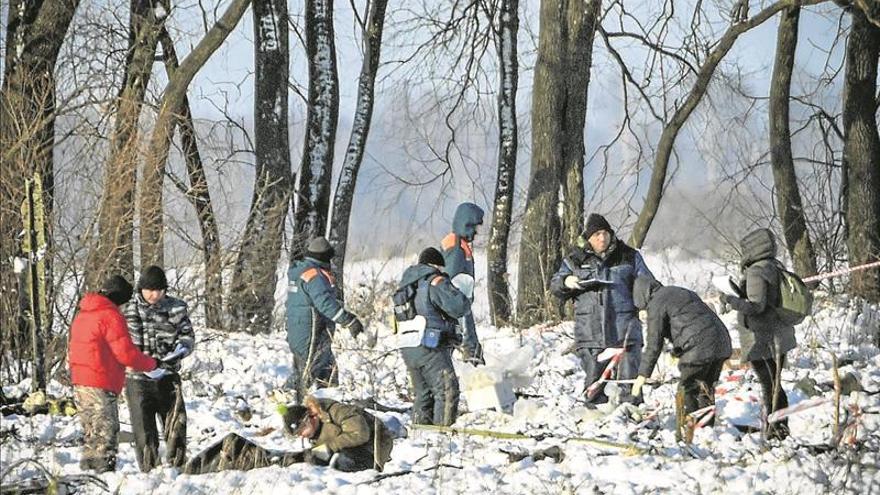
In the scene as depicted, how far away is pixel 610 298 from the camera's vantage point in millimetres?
9305

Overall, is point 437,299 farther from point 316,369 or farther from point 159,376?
point 316,369

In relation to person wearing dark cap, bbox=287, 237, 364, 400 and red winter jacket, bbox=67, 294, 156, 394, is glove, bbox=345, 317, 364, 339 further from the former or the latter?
red winter jacket, bbox=67, 294, 156, 394

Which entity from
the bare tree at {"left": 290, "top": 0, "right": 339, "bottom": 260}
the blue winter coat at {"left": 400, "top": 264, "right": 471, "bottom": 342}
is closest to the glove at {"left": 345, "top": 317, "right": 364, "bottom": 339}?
the blue winter coat at {"left": 400, "top": 264, "right": 471, "bottom": 342}

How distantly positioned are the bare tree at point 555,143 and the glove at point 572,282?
5.77 m

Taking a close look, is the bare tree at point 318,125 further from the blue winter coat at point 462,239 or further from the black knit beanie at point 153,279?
the black knit beanie at point 153,279

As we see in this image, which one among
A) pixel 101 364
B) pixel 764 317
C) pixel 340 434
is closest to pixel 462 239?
pixel 764 317

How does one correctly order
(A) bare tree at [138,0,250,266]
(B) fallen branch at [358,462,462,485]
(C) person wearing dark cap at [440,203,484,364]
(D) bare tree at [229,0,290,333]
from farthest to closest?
(D) bare tree at [229,0,290,333] < (A) bare tree at [138,0,250,266] < (C) person wearing dark cap at [440,203,484,364] < (B) fallen branch at [358,462,462,485]

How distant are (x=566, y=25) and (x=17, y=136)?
7.60 metres

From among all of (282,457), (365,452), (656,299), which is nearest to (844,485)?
(656,299)

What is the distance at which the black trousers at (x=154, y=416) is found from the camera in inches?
309

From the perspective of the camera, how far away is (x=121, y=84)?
14.1 meters

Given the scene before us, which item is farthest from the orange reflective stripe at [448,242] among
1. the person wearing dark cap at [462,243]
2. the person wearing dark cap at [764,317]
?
the person wearing dark cap at [764,317]

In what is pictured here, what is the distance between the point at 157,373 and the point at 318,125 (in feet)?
32.5

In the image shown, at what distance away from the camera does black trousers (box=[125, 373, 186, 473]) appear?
309 inches
